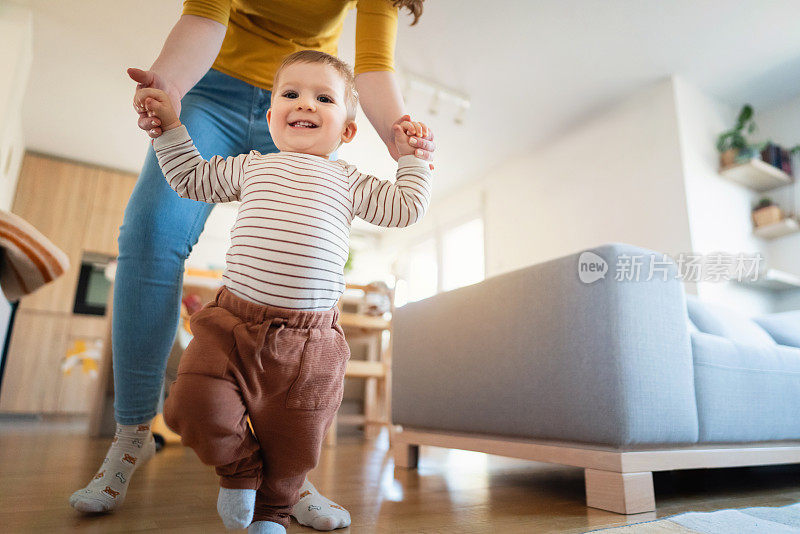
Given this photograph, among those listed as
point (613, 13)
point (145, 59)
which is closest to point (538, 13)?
point (613, 13)

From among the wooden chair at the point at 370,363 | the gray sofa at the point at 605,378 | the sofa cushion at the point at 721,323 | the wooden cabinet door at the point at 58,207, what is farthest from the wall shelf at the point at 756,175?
the wooden cabinet door at the point at 58,207

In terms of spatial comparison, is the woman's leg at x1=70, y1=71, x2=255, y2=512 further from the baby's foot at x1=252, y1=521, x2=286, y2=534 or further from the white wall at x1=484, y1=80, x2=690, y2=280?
the white wall at x1=484, y1=80, x2=690, y2=280

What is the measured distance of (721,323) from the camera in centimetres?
166

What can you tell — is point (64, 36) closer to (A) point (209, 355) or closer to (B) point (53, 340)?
(B) point (53, 340)

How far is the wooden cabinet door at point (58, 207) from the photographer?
14.6 feet

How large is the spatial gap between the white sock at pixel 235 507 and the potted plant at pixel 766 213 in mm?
4107

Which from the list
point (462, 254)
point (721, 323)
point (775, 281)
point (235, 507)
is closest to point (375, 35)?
point (235, 507)

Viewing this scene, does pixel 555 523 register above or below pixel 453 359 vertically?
below

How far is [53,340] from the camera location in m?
→ 4.39

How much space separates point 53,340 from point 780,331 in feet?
16.9

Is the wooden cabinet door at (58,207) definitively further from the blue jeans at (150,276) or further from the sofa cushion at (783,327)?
the sofa cushion at (783,327)

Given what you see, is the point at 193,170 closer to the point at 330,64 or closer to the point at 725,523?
the point at 330,64

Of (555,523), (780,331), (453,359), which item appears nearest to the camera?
(555,523)

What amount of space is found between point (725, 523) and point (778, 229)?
3419 mm
